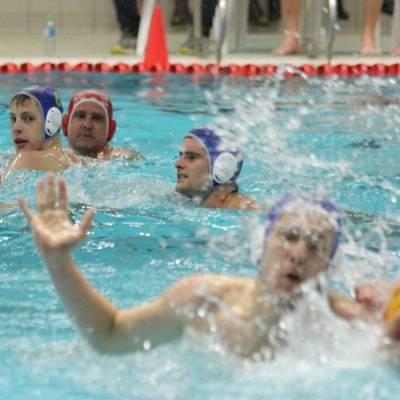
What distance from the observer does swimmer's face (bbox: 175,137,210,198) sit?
496 centimetres

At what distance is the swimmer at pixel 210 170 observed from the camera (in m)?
4.94

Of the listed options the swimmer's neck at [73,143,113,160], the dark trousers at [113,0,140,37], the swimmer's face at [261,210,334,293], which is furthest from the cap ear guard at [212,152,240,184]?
the dark trousers at [113,0,140,37]

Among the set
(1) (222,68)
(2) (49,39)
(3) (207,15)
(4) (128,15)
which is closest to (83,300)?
(1) (222,68)

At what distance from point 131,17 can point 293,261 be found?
29.1 feet

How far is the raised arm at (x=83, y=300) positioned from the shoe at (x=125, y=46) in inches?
314

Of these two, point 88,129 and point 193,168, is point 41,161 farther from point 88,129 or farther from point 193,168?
point 193,168

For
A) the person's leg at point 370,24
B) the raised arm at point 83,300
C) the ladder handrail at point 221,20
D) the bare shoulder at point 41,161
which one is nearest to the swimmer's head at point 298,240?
the raised arm at point 83,300

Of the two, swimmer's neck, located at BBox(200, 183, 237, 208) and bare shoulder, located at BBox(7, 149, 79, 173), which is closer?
swimmer's neck, located at BBox(200, 183, 237, 208)

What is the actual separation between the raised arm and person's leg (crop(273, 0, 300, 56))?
24.1ft

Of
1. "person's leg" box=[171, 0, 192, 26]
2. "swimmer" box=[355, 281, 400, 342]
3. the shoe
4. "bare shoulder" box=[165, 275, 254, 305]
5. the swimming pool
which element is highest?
"person's leg" box=[171, 0, 192, 26]

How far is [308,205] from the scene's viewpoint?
2912 millimetres

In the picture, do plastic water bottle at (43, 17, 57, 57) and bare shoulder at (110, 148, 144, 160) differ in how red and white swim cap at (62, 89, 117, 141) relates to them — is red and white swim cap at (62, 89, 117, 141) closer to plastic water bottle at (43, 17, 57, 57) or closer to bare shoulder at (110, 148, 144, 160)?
bare shoulder at (110, 148, 144, 160)

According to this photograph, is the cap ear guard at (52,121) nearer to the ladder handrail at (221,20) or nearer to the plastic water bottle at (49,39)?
the ladder handrail at (221,20)

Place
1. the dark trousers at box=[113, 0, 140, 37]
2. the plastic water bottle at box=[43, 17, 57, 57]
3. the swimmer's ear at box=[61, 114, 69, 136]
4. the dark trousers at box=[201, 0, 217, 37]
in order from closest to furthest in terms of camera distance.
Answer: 1. the swimmer's ear at box=[61, 114, 69, 136]
2. the plastic water bottle at box=[43, 17, 57, 57]
3. the dark trousers at box=[201, 0, 217, 37]
4. the dark trousers at box=[113, 0, 140, 37]
